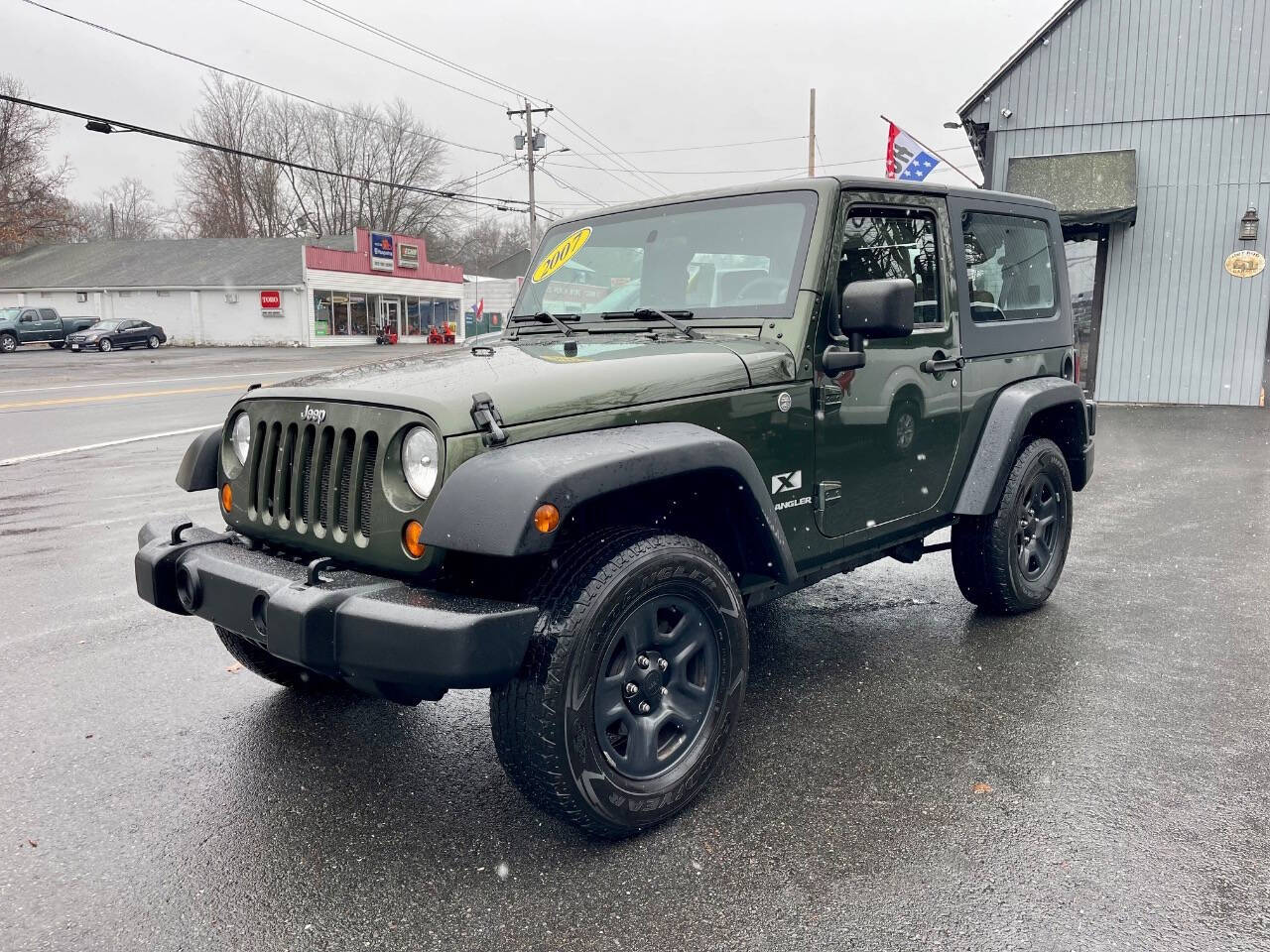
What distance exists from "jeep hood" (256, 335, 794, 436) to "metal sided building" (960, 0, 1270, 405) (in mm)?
12150

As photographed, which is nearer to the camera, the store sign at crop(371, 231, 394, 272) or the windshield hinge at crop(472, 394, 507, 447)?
the windshield hinge at crop(472, 394, 507, 447)

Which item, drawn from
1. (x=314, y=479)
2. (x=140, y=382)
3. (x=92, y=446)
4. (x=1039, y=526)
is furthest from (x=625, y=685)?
(x=140, y=382)

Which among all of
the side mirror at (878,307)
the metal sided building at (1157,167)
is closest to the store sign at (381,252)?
the metal sided building at (1157,167)

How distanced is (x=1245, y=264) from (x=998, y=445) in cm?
1232

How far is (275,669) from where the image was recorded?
3.60 meters

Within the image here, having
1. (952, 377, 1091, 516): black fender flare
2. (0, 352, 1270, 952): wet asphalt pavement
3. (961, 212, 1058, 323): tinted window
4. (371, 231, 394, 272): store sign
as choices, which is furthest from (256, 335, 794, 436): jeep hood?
(371, 231, 394, 272): store sign

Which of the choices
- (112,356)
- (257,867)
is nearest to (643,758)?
(257,867)

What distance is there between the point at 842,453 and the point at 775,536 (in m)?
0.57

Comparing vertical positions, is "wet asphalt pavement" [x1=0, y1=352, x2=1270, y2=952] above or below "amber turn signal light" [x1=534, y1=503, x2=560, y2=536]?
below

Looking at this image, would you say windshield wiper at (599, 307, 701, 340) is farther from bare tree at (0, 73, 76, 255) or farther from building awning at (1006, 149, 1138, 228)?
bare tree at (0, 73, 76, 255)

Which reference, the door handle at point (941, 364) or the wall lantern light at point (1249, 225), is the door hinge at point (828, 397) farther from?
the wall lantern light at point (1249, 225)

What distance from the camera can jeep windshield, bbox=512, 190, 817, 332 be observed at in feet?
11.2

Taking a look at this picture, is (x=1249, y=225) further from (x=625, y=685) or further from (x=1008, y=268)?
(x=625, y=685)

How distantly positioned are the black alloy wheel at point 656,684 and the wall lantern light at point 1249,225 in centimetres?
1403
